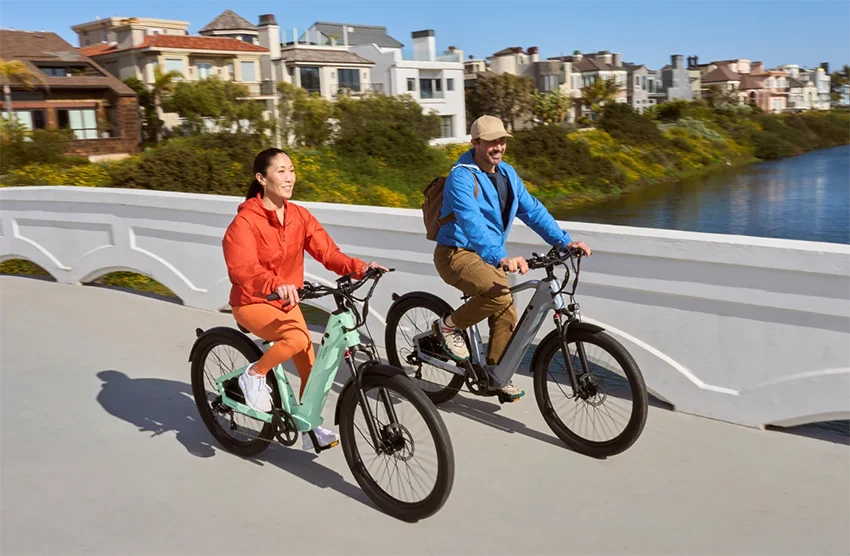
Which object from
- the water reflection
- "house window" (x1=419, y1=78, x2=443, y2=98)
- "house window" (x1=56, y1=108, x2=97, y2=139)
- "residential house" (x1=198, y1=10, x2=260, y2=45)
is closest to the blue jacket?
the water reflection

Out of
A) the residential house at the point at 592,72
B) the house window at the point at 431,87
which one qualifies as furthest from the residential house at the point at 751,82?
the house window at the point at 431,87

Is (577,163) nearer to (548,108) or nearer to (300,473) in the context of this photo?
(548,108)

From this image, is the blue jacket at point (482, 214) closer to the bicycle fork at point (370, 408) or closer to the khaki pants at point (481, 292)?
the khaki pants at point (481, 292)

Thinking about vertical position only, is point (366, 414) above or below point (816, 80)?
below

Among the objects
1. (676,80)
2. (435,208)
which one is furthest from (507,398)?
(676,80)

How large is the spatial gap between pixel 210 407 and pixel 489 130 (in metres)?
A: 2.01

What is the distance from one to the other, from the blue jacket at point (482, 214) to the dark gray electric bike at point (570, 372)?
0.23 m

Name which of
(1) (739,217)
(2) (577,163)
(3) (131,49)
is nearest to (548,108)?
(2) (577,163)

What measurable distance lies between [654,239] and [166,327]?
411 centimetres

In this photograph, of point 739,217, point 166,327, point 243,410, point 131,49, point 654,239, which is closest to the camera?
point 243,410

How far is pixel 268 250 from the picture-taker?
3.94m

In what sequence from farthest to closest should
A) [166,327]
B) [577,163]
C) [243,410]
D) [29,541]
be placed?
[577,163], [166,327], [243,410], [29,541]

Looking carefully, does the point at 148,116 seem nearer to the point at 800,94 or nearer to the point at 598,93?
the point at 598,93

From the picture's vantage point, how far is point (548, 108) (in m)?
64.8
